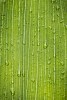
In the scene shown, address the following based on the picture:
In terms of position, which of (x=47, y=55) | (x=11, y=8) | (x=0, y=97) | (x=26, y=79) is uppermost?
(x=11, y=8)

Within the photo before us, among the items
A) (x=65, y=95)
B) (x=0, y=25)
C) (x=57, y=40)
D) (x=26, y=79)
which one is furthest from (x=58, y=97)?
(x=0, y=25)

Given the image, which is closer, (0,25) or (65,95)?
(65,95)

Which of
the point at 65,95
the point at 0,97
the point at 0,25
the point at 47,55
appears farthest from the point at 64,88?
the point at 0,25

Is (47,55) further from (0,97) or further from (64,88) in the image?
(0,97)

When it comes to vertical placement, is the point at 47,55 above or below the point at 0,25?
below

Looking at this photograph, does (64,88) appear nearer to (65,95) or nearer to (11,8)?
(65,95)

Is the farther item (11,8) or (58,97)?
(11,8)
